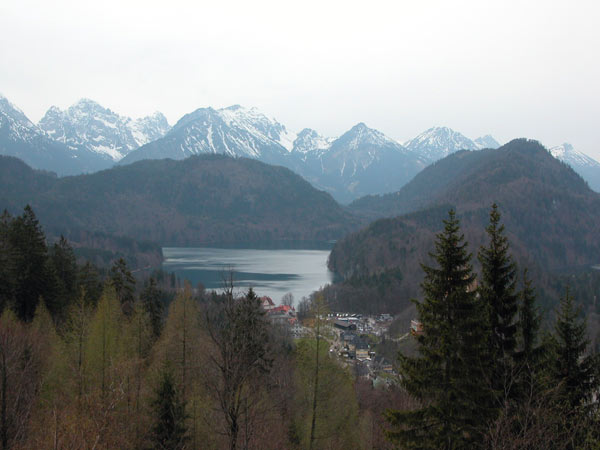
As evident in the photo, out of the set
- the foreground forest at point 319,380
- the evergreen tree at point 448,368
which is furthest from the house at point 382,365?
the evergreen tree at point 448,368

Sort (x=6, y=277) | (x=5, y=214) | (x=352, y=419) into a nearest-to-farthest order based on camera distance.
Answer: (x=352, y=419) → (x=6, y=277) → (x=5, y=214)

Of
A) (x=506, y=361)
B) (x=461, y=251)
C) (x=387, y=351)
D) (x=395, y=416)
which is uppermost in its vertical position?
(x=461, y=251)

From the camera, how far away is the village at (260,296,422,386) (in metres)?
45.5

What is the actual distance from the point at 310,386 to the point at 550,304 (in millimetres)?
75689

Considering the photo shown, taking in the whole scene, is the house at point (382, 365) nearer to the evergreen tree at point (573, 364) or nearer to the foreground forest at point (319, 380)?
the foreground forest at point (319, 380)

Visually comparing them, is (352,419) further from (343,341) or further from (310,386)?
(343,341)

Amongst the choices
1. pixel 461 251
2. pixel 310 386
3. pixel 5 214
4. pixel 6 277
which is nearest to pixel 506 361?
pixel 461 251

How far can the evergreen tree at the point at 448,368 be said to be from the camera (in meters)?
11.9

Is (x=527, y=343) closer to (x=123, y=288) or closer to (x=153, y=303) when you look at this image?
(x=153, y=303)

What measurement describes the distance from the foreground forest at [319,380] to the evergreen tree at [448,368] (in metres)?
0.03

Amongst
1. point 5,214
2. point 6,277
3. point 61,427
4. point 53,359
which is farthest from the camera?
point 5,214

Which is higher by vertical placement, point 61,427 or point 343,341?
point 61,427

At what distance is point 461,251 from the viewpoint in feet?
40.9

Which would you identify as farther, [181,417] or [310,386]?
[310,386]
